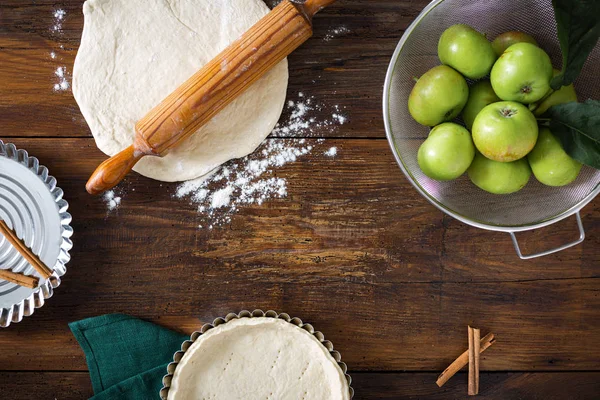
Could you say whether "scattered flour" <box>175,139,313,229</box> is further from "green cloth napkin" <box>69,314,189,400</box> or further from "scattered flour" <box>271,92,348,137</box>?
"green cloth napkin" <box>69,314,189,400</box>

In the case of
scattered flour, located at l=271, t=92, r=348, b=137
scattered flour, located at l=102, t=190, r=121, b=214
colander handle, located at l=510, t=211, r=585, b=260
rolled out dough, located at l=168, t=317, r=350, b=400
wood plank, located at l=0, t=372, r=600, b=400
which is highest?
scattered flour, located at l=271, t=92, r=348, b=137

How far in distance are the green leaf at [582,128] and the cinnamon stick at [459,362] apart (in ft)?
1.72

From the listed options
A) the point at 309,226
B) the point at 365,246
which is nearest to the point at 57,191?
the point at 309,226

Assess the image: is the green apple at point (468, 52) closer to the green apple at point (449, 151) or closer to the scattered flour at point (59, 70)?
the green apple at point (449, 151)

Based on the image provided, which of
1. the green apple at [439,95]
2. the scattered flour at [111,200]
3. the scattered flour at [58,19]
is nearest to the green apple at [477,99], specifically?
the green apple at [439,95]

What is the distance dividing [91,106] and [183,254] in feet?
1.35

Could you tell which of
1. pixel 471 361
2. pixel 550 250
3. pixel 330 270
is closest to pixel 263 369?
pixel 330 270

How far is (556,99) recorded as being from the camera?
103 cm

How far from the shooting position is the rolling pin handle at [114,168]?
112 cm

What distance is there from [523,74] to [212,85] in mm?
629

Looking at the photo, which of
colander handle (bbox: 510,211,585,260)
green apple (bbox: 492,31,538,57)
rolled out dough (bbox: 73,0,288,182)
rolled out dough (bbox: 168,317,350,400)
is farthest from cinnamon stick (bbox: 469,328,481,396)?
rolled out dough (bbox: 73,0,288,182)

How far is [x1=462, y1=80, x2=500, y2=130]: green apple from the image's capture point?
106cm

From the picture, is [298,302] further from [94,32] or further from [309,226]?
[94,32]

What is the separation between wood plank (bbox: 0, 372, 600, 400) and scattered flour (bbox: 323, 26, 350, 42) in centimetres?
83
